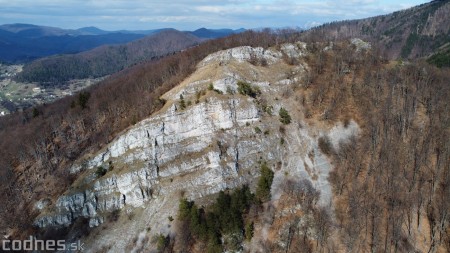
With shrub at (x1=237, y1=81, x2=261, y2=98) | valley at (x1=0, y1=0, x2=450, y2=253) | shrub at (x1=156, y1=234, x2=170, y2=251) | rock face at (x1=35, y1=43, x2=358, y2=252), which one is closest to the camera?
shrub at (x1=156, y1=234, x2=170, y2=251)

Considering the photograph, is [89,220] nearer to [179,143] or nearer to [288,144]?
[179,143]

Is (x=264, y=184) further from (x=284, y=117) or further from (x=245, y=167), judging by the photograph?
(x=284, y=117)

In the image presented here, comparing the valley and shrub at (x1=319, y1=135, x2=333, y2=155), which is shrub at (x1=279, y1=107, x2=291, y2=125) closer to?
the valley

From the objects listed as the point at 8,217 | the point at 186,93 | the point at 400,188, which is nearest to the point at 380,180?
the point at 400,188

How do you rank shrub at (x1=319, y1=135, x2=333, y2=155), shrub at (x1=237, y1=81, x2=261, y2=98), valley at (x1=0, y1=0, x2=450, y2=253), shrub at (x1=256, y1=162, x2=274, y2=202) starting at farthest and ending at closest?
shrub at (x1=237, y1=81, x2=261, y2=98), shrub at (x1=319, y1=135, x2=333, y2=155), shrub at (x1=256, y1=162, x2=274, y2=202), valley at (x1=0, y1=0, x2=450, y2=253)

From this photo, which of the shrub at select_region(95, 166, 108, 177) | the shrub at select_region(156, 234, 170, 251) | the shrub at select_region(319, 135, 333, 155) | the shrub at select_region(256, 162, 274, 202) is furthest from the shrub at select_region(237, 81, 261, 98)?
the shrub at select_region(156, 234, 170, 251)

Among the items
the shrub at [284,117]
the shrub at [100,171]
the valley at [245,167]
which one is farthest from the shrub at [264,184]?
the shrub at [100,171]

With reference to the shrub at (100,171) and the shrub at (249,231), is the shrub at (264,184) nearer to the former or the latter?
the shrub at (249,231)

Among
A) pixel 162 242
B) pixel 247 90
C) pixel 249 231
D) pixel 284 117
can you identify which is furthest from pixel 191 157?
pixel 284 117
